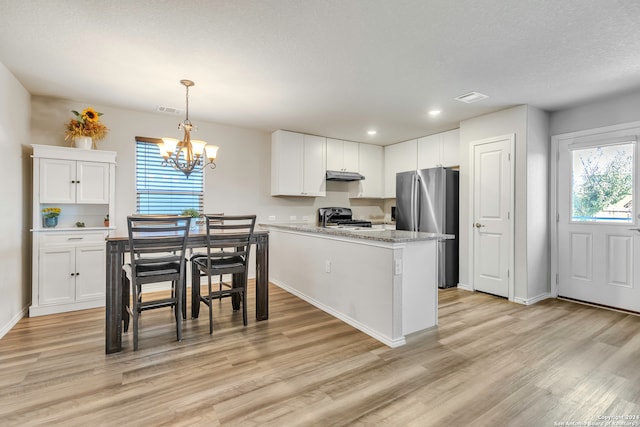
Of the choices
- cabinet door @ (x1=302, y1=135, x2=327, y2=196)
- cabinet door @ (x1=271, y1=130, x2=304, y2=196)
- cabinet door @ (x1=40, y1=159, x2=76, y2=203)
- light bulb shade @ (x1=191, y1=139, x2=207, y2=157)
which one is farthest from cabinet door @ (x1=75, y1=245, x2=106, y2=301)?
cabinet door @ (x1=302, y1=135, x2=327, y2=196)

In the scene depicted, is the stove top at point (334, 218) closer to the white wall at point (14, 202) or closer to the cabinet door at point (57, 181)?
A: the cabinet door at point (57, 181)

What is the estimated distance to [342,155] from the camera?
18.4 ft

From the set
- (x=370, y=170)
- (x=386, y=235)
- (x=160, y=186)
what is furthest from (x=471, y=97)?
(x=160, y=186)

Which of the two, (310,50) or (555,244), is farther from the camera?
(555,244)

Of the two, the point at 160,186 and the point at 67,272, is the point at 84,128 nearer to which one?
the point at 160,186

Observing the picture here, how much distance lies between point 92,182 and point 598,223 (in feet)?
19.1

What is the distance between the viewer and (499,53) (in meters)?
2.47

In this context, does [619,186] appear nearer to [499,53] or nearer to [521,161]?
[521,161]

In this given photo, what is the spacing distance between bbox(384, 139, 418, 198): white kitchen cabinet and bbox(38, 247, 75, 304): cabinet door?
4.96 meters

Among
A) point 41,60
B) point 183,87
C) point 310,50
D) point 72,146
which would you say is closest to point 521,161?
point 310,50

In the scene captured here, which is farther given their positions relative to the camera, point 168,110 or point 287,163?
point 287,163

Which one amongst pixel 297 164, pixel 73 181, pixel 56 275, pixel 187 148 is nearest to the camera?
pixel 187 148

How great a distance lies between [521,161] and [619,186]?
1006 mm

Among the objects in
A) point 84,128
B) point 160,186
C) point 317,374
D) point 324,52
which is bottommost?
point 317,374
